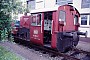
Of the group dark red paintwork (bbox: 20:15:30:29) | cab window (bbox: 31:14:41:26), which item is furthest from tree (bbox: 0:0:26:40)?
dark red paintwork (bbox: 20:15:30:29)

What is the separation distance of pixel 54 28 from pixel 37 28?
178 cm

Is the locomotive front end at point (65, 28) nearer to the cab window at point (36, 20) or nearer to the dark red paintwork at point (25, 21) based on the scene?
the cab window at point (36, 20)

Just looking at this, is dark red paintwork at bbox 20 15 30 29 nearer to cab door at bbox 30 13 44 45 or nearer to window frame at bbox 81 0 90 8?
cab door at bbox 30 13 44 45

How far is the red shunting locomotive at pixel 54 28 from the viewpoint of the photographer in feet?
33.4

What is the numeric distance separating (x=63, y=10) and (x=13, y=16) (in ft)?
16.7

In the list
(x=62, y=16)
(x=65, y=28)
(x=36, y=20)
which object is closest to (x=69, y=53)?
(x=65, y=28)

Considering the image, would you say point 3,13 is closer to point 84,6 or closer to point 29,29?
point 29,29

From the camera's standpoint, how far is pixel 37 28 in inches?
460

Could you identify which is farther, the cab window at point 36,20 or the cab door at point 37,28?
the cab window at point 36,20

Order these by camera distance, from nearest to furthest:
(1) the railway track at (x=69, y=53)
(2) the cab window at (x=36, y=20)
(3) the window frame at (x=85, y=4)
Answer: (1) the railway track at (x=69, y=53), (2) the cab window at (x=36, y=20), (3) the window frame at (x=85, y=4)

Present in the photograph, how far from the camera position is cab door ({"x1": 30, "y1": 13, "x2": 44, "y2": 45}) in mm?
11339

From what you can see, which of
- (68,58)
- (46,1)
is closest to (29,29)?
(68,58)

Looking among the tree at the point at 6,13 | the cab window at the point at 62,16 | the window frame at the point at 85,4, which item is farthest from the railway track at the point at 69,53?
the window frame at the point at 85,4

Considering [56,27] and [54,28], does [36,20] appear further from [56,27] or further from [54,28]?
[56,27]
